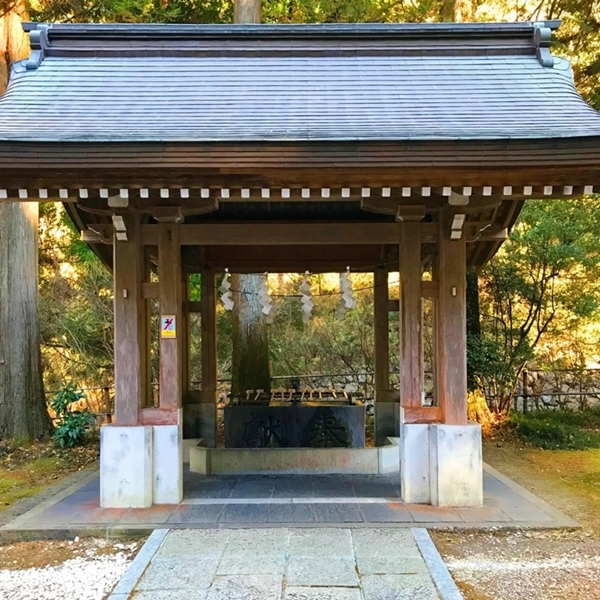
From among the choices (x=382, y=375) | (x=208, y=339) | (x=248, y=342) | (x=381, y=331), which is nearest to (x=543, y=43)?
(x=381, y=331)

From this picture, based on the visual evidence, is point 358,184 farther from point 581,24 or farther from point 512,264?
point 581,24

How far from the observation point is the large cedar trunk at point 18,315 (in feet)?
26.1

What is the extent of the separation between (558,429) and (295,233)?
611cm

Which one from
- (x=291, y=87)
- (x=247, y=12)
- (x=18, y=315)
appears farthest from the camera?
(x=247, y=12)

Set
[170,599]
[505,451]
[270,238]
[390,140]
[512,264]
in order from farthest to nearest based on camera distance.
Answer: [512,264]
[505,451]
[270,238]
[390,140]
[170,599]

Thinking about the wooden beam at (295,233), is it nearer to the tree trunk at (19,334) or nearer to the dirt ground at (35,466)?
the dirt ground at (35,466)

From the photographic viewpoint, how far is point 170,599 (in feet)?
10.4

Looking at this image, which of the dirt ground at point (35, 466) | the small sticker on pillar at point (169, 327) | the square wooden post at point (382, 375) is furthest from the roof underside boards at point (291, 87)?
the dirt ground at point (35, 466)

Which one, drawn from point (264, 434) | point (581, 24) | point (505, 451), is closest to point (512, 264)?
point (505, 451)

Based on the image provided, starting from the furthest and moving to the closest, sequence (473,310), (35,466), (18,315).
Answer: (473,310) < (18,315) < (35,466)

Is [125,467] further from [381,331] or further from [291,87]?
[291,87]

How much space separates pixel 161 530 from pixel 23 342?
5.13 m

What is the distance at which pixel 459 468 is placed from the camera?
479 centimetres

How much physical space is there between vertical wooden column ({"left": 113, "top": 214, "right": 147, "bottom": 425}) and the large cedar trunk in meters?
4.04
